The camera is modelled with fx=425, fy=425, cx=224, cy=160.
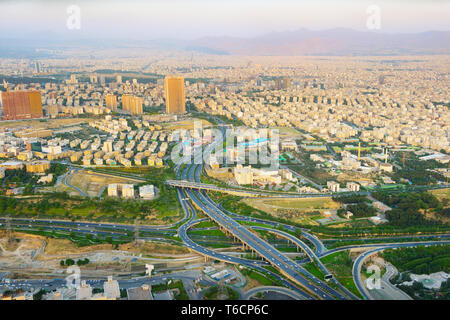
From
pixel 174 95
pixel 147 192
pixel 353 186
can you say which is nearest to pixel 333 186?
pixel 353 186

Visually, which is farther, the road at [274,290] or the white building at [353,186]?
the white building at [353,186]

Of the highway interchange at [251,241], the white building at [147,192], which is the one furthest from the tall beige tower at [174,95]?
the highway interchange at [251,241]

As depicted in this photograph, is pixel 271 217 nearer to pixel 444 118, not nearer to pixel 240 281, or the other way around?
pixel 240 281

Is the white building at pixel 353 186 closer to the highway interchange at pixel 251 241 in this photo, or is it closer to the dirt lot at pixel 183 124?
the highway interchange at pixel 251 241

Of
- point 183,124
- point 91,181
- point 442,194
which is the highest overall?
point 183,124

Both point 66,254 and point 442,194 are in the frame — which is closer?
point 66,254

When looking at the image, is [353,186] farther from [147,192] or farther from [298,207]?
[147,192]

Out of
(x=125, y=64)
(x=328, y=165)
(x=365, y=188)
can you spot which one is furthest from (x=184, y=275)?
→ (x=125, y=64)
